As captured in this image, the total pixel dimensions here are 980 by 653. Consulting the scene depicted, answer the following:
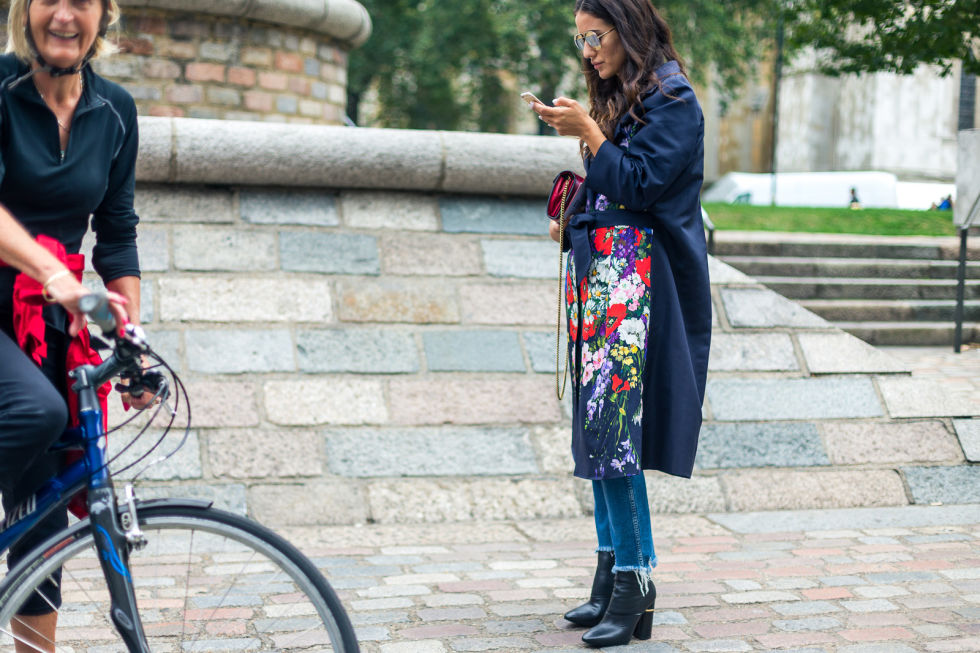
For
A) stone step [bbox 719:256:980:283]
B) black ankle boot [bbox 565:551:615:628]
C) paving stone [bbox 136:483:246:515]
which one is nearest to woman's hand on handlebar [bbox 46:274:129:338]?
black ankle boot [bbox 565:551:615:628]

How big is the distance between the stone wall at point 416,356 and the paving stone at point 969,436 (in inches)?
1.1

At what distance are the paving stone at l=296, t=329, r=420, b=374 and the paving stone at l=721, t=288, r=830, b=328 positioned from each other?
178 centimetres

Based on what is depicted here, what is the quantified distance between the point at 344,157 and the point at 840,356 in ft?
9.29

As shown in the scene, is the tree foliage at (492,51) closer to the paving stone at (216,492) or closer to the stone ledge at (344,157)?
the stone ledge at (344,157)

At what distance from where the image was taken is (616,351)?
3.49 m

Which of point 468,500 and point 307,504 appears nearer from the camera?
point 307,504

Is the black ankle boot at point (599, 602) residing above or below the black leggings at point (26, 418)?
below

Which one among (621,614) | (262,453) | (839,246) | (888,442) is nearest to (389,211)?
(262,453)

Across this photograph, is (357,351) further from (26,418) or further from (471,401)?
(26,418)

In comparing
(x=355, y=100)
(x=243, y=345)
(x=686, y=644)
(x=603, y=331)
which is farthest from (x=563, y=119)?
(x=355, y=100)

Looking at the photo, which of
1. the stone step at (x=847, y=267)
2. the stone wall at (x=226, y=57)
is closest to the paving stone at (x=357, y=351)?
the stone wall at (x=226, y=57)

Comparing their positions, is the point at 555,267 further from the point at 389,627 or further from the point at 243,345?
the point at 389,627

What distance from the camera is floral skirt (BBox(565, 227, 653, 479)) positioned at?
3.47 metres

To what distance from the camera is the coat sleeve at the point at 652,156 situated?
3.37 m
